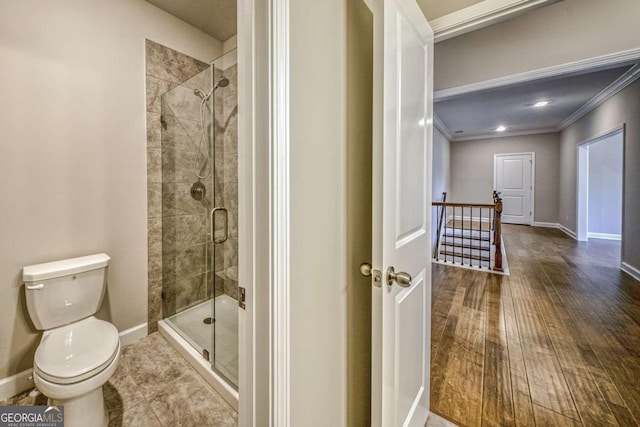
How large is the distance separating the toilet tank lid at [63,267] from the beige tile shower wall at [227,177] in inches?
30.7

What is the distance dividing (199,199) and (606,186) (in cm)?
823

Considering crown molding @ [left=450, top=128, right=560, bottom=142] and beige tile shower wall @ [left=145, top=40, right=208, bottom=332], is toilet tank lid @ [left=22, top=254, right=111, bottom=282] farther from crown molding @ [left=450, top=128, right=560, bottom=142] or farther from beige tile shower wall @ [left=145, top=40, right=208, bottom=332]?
crown molding @ [left=450, top=128, right=560, bottom=142]

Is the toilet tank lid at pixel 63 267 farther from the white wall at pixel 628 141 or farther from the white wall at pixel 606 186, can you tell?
the white wall at pixel 606 186

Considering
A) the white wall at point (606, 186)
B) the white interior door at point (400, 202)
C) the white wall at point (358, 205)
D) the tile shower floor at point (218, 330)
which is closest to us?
the white interior door at point (400, 202)

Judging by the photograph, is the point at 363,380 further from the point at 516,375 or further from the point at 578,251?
the point at 578,251

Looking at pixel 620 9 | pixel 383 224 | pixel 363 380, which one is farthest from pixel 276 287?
pixel 620 9

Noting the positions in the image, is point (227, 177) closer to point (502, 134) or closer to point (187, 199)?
point (187, 199)

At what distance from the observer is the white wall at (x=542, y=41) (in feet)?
7.02

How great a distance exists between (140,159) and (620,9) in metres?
4.07

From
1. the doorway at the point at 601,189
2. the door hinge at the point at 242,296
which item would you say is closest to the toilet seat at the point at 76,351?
the door hinge at the point at 242,296

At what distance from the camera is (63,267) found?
158 centimetres

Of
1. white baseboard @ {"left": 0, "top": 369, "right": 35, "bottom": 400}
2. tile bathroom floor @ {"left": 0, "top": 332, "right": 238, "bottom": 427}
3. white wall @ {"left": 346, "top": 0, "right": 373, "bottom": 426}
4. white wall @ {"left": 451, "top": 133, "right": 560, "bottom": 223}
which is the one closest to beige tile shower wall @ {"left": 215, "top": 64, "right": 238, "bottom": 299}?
tile bathroom floor @ {"left": 0, "top": 332, "right": 238, "bottom": 427}

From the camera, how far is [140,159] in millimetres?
2061

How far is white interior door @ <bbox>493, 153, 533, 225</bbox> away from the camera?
725 cm
